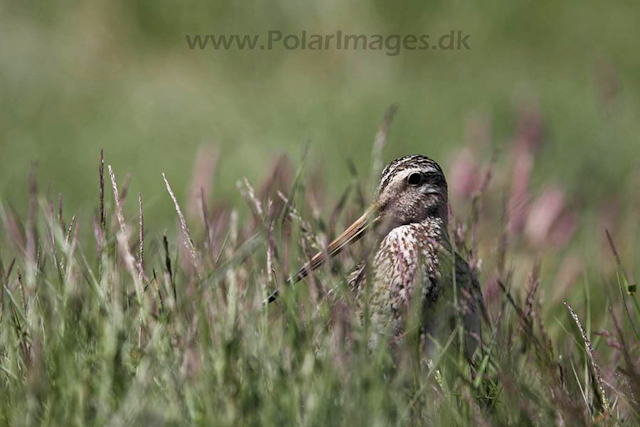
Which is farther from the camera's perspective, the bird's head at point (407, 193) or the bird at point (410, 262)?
the bird's head at point (407, 193)

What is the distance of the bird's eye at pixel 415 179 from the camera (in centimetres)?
392

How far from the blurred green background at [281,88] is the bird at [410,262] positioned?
316cm

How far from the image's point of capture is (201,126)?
866cm

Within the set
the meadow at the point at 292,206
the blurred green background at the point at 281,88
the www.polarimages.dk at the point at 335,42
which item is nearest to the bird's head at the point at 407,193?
the meadow at the point at 292,206

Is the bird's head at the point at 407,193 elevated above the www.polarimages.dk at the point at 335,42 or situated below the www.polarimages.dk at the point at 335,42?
below

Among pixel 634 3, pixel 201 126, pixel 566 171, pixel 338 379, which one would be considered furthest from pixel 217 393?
pixel 634 3

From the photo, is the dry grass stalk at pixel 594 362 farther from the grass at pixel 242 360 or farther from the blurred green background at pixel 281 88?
the blurred green background at pixel 281 88

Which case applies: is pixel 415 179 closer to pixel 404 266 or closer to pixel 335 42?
pixel 404 266

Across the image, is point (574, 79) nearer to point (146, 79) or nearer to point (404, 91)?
point (404, 91)

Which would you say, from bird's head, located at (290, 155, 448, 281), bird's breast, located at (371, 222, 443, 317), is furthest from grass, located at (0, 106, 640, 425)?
bird's head, located at (290, 155, 448, 281)

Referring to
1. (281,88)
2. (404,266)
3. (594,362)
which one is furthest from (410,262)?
(281,88)

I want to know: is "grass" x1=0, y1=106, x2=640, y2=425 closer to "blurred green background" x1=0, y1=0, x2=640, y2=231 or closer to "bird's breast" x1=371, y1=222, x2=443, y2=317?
"bird's breast" x1=371, y1=222, x2=443, y2=317

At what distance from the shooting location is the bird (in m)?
3.32

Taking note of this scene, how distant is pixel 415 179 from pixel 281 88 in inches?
232
